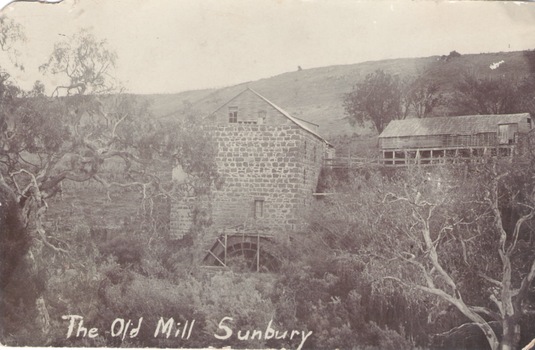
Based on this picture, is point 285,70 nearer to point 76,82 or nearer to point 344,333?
point 76,82

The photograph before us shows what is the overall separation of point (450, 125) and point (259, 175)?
1.64 metres

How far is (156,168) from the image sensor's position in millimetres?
5359

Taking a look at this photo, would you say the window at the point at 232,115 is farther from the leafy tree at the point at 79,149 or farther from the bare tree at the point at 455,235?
the bare tree at the point at 455,235

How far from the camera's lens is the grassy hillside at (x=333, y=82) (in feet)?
17.0

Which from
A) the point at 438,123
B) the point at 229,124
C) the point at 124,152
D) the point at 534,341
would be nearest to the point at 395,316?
the point at 534,341

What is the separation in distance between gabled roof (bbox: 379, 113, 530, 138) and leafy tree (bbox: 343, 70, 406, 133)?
3.2 inches

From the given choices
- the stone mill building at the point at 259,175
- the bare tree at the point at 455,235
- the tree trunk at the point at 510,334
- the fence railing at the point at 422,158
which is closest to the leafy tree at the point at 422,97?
the fence railing at the point at 422,158

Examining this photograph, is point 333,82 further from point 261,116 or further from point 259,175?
point 259,175

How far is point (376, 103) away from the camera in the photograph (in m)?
5.21

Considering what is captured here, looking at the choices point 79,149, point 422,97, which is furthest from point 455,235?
point 79,149

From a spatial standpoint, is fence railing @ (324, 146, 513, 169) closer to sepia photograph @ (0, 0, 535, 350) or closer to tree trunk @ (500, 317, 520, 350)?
sepia photograph @ (0, 0, 535, 350)
